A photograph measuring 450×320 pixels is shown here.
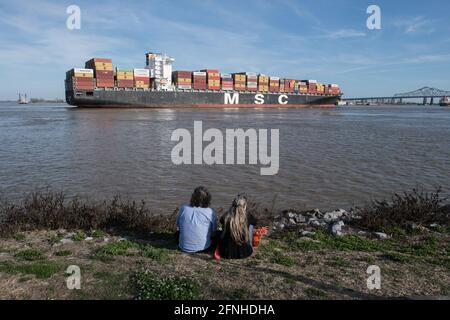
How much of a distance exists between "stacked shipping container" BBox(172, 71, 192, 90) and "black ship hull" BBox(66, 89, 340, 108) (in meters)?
2.34

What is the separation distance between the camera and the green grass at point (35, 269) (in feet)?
13.9

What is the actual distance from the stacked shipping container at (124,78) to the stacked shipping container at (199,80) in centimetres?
1459

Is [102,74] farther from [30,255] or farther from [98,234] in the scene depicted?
[30,255]

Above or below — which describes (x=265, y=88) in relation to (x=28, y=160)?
above

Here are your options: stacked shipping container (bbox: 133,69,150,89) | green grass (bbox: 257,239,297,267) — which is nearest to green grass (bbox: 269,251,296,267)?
green grass (bbox: 257,239,297,267)

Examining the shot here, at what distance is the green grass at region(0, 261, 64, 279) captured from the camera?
13.9 ft

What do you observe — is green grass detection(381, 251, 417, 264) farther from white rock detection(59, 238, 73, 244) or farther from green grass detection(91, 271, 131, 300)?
white rock detection(59, 238, 73, 244)

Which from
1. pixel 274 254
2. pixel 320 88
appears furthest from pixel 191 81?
pixel 274 254

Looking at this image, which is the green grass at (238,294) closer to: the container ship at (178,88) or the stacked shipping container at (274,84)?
the container ship at (178,88)

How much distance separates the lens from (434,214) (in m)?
7.14

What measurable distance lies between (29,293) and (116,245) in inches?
66.5

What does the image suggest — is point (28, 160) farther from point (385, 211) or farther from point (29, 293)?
point (385, 211)

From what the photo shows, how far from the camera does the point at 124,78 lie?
6397cm
